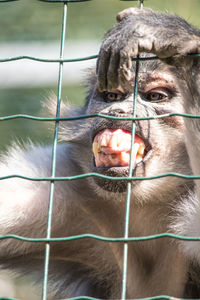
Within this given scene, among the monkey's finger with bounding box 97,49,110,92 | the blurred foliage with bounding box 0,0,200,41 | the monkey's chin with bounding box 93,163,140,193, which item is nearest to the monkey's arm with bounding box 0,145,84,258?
the monkey's chin with bounding box 93,163,140,193

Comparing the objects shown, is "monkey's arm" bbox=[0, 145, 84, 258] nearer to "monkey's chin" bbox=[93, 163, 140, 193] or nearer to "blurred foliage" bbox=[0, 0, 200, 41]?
"monkey's chin" bbox=[93, 163, 140, 193]

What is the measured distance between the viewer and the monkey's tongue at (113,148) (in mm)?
3822

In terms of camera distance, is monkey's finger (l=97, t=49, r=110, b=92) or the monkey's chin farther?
the monkey's chin

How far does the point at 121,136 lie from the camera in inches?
153

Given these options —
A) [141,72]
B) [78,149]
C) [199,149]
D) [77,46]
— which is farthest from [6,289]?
[199,149]

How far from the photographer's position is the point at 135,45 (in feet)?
10.8

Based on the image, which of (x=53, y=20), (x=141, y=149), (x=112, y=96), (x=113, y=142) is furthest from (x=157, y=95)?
(x=53, y=20)

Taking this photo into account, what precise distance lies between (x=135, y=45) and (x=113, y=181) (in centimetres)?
96

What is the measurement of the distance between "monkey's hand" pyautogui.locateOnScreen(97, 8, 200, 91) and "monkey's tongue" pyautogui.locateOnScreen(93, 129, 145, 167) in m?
0.54

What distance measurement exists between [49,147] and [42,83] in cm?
275

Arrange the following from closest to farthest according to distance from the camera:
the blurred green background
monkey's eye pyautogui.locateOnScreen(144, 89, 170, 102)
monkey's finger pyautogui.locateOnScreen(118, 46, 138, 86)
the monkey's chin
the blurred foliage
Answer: monkey's finger pyautogui.locateOnScreen(118, 46, 138, 86) < the monkey's chin < monkey's eye pyautogui.locateOnScreen(144, 89, 170, 102) < the blurred green background < the blurred foliage

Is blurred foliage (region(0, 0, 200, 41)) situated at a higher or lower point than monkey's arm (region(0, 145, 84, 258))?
higher

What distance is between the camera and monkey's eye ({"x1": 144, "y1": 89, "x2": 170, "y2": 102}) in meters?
4.25

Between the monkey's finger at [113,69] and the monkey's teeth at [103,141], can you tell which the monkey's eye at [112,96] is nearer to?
the monkey's teeth at [103,141]
